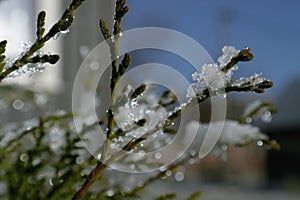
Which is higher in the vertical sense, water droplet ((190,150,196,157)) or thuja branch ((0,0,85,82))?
thuja branch ((0,0,85,82))

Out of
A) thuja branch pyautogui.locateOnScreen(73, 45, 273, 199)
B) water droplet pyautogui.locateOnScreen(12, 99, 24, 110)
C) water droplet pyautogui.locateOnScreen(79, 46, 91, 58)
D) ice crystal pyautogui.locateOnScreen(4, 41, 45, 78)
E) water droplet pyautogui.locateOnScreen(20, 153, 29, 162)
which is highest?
water droplet pyautogui.locateOnScreen(79, 46, 91, 58)

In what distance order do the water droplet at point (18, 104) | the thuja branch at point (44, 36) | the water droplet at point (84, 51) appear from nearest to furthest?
1. the thuja branch at point (44, 36)
2. the water droplet at point (84, 51)
3. the water droplet at point (18, 104)

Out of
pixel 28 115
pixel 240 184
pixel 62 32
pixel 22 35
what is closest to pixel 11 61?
pixel 62 32

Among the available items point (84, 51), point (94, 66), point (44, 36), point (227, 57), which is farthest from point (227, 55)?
point (94, 66)

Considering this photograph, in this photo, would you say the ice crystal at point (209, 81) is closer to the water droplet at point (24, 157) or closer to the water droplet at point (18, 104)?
the water droplet at point (24, 157)

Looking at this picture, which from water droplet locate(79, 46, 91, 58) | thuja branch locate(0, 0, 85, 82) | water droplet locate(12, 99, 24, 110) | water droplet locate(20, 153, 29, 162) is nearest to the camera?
thuja branch locate(0, 0, 85, 82)

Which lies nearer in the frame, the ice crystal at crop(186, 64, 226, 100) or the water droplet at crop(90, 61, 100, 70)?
the ice crystal at crop(186, 64, 226, 100)

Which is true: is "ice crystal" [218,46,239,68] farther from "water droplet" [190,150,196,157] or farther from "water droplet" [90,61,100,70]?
"water droplet" [90,61,100,70]

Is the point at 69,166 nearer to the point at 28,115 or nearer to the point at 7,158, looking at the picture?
the point at 7,158

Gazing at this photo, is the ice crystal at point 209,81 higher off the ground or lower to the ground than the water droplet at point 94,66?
lower

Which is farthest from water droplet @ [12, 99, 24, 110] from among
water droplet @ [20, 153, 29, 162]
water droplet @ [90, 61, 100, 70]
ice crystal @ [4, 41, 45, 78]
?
ice crystal @ [4, 41, 45, 78]

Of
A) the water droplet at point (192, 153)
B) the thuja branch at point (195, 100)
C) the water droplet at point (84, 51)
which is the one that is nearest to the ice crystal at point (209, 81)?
the thuja branch at point (195, 100)
